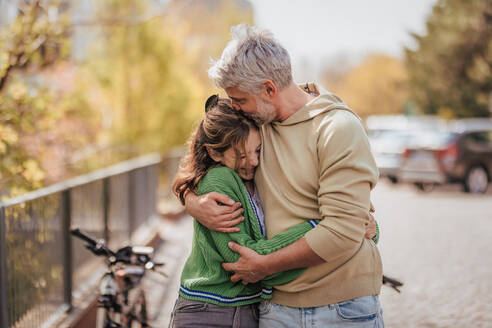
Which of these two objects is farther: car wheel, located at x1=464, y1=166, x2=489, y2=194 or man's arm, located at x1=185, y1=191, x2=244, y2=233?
car wheel, located at x1=464, y1=166, x2=489, y2=194

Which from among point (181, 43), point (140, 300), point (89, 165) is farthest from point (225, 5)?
point (140, 300)

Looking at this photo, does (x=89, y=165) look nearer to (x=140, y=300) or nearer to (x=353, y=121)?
(x=140, y=300)

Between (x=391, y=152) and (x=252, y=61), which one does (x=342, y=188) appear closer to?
(x=252, y=61)

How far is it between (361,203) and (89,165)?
376 inches

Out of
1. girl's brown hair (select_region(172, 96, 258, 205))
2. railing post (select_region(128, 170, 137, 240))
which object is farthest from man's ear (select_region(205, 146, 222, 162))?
railing post (select_region(128, 170, 137, 240))

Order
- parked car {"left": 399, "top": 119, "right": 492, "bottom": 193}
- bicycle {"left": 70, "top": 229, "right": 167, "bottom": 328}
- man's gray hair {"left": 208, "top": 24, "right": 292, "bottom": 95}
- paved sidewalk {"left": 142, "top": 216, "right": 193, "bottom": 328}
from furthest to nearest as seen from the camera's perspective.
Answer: parked car {"left": 399, "top": 119, "right": 492, "bottom": 193}
paved sidewalk {"left": 142, "top": 216, "right": 193, "bottom": 328}
bicycle {"left": 70, "top": 229, "right": 167, "bottom": 328}
man's gray hair {"left": 208, "top": 24, "right": 292, "bottom": 95}

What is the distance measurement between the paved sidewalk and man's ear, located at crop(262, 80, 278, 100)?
7.21ft

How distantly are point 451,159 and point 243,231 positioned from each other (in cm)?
1539

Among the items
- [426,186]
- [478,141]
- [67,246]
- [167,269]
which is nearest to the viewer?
[67,246]

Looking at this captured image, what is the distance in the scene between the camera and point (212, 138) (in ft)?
7.92

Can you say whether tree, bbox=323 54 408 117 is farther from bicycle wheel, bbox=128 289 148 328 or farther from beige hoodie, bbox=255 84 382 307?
beige hoodie, bbox=255 84 382 307

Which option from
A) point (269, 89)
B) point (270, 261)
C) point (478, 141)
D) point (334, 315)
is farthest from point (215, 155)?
point (478, 141)

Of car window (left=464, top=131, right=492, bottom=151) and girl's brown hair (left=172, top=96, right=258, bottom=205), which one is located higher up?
girl's brown hair (left=172, top=96, right=258, bottom=205)

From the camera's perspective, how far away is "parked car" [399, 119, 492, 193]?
16812mm
